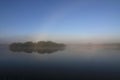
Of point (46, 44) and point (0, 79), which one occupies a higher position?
point (46, 44)

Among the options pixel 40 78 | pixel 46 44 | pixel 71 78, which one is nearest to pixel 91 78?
pixel 71 78

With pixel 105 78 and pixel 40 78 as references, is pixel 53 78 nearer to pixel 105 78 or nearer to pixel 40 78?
pixel 40 78

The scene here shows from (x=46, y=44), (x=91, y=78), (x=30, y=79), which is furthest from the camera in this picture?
(x=46, y=44)

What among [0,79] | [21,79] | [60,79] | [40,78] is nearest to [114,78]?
[60,79]

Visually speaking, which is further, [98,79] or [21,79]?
[98,79]

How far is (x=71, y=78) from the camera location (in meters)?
13.6

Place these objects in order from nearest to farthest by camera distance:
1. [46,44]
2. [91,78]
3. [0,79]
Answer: [0,79]
[91,78]
[46,44]

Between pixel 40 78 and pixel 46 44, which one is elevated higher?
pixel 46 44

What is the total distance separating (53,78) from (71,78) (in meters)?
1.41

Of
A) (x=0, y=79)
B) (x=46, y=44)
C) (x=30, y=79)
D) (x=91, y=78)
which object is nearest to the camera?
(x=0, y=79)

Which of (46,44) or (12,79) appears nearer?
(12,79)

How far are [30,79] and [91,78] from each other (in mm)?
4744

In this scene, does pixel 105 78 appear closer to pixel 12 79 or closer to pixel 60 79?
pixel 60 79

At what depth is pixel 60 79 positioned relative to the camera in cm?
1324
